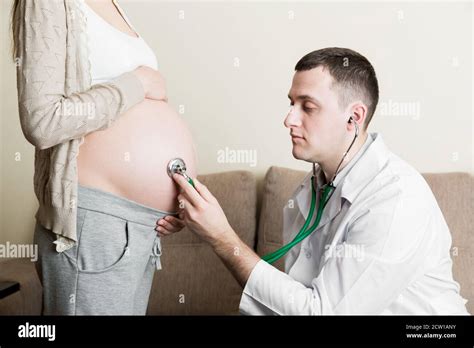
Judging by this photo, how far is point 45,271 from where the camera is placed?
3.93 ft

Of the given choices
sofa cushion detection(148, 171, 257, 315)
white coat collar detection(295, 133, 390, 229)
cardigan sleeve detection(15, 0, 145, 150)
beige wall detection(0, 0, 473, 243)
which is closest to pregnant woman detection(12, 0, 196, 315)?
cardigan sleeve detection(15, 0, 145, 150)

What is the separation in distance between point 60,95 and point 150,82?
0.21 m

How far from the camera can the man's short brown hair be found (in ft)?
4.78

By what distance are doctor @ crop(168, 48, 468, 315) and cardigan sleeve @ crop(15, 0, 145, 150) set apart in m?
0.24

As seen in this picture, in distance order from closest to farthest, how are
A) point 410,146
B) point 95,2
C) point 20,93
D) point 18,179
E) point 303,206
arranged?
point 20,93 < point 95,2 < point 303,206 < point 410,146 < point 18,179

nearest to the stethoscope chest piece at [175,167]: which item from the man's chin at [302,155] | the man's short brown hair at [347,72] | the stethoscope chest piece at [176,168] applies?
the stethoscope chest piece at [176,168]

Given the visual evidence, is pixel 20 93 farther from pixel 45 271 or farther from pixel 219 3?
pixel 219 3

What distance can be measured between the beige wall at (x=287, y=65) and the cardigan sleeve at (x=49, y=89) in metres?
1.18

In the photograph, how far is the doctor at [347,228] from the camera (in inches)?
49.3

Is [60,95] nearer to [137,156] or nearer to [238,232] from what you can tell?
[137,156]

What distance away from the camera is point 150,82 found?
127cm

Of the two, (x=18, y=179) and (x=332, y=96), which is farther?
(x=18, y=179)

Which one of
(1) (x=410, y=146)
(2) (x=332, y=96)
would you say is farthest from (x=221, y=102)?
(2) (x=332, y=96)

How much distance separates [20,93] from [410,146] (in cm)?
160
